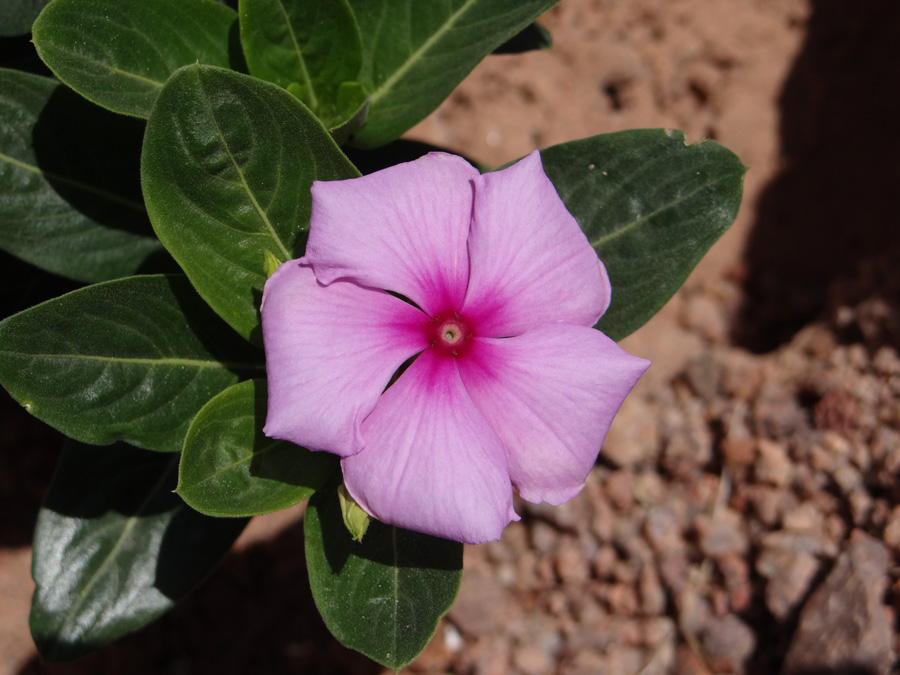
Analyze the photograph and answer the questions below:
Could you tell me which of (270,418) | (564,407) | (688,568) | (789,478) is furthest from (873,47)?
(270,418)

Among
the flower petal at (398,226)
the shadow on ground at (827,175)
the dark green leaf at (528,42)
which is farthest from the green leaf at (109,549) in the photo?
the shadow on ground at (827,175)

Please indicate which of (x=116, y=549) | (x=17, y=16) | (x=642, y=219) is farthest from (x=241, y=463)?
(x=17, y=16)

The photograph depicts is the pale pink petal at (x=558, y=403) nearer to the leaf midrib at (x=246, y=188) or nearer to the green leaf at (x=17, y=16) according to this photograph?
the leaf midrib at (x=246, y=188)

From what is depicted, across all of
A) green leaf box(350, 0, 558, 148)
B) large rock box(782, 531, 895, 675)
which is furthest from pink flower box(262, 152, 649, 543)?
large rock box(782, 531, 895, 675)

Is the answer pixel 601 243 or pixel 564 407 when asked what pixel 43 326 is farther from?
pixel 601 243

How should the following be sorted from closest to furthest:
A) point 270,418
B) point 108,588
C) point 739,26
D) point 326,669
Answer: point 270,418, point 108,588, point 326,669, point 739,26

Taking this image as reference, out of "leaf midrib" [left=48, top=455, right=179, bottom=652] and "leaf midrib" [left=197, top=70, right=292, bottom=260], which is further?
"leaf midrib" [left=48, top=455, right=179, bottom=652]

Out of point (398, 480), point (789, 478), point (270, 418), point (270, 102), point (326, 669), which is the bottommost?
point (326, 669)

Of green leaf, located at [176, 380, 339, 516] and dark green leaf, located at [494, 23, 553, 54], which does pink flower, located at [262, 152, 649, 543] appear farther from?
dark green leaf, located at [494, 23, 553, 54]
